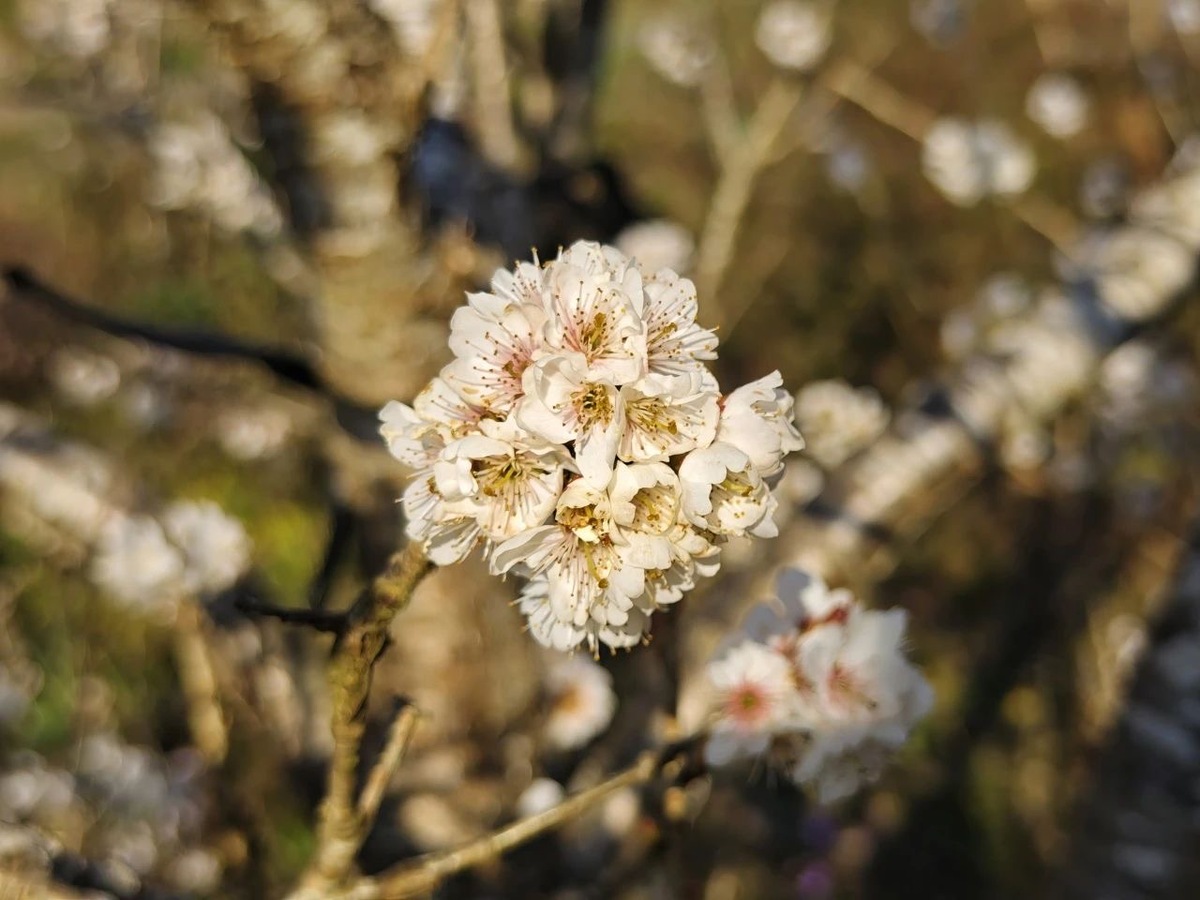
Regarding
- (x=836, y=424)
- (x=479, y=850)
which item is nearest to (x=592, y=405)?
(x=479, y=850)

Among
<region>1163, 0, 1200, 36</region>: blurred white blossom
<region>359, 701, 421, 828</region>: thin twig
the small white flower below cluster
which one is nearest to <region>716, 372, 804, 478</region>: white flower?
<region>359, 701, 421, 828</region>: thin twig

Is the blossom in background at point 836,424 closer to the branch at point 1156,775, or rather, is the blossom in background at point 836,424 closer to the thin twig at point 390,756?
the branch at point 1156,775

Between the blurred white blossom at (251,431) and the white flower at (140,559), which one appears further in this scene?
the blurred white blossom at (251,431)

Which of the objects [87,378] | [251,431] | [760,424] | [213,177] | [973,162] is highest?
[760,424]

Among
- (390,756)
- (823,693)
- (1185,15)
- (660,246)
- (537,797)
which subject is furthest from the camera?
(1185,15)

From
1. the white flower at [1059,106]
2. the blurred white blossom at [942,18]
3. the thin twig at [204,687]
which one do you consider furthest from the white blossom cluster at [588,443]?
the white flower at [1059,106]

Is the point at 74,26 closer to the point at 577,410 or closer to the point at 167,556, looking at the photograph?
the point at 167,556

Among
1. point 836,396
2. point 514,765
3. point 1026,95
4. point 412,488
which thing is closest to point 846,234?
point 1026,95
